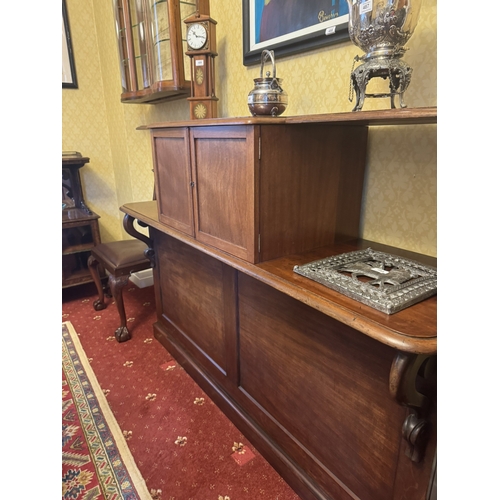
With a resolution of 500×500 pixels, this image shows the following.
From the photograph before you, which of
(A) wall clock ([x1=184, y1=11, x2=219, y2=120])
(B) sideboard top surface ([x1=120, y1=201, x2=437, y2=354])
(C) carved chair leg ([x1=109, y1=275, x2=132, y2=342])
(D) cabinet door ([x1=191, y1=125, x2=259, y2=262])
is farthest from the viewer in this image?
(C) carved chair leg ([x1=109, y1=275, x2=132, y2=342])

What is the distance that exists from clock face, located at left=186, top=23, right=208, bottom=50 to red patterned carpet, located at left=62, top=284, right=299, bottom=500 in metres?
1.80

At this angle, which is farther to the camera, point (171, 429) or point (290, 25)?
point (171, 429)

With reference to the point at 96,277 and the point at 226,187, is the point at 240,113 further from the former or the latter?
the point at 96,277

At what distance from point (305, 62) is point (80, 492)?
1.97m

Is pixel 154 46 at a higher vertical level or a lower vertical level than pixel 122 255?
higher

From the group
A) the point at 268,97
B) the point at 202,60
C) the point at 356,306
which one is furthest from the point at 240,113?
the point at 356,306

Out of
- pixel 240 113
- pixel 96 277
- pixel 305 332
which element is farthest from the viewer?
pixel 96 277

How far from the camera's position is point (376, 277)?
3.33 ft

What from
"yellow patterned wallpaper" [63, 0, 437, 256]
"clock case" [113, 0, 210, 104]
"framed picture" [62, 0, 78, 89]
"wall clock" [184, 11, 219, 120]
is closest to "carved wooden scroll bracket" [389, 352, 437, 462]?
"yellow patterned wallpaper" [63, 0, 437, 256]

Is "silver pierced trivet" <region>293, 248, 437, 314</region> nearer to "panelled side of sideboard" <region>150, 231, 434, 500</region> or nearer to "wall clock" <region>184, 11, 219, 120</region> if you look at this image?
"panelled side of sideboard" <region>150, 231, 434, 500</region>

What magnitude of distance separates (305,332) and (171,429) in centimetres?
95

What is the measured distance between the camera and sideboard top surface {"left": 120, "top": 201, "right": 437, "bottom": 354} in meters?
0.76
